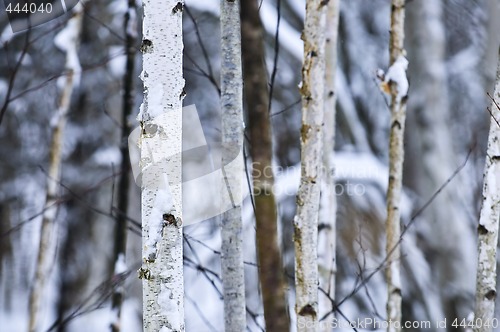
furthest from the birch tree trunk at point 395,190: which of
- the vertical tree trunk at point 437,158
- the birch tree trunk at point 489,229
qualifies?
the vertical tree trunk at point 437,158

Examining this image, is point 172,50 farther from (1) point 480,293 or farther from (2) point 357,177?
(2) point 357,177

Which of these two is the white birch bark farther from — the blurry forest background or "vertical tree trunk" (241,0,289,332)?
the blurry forest background

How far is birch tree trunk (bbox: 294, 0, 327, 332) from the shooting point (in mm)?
2025

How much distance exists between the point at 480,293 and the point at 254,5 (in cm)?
143

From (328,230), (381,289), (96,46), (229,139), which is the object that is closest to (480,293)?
(328,230)

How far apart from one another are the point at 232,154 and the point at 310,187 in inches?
16.0

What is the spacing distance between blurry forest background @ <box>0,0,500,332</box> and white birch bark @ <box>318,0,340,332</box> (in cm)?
204

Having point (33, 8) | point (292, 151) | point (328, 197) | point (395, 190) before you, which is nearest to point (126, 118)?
point (33, 8)

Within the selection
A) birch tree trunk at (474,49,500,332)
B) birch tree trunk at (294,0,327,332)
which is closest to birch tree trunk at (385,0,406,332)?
birch tree trunk at (474,49,500,332)

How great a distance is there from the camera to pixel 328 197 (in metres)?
2.88

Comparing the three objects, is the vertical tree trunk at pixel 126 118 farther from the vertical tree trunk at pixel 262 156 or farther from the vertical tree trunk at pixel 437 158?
the vertical tree trunk at pixel 437 158

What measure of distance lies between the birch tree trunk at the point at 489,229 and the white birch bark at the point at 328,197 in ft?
2.39

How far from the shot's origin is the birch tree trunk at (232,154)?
2.23 m

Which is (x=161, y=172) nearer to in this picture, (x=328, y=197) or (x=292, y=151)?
(x=328, y=197)
